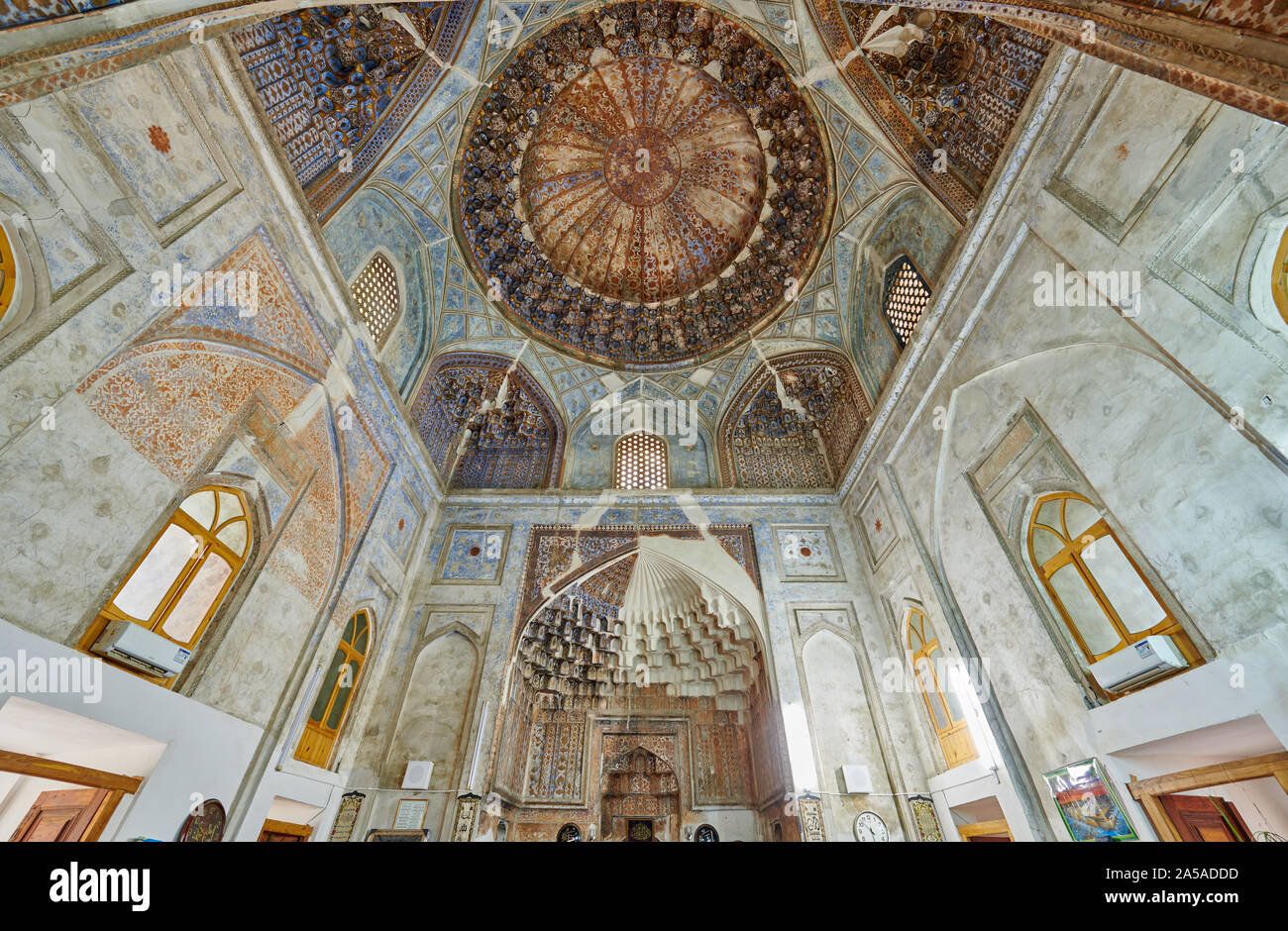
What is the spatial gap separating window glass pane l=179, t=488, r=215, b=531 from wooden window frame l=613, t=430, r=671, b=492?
6313 millimetres

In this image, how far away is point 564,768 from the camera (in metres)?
10.3

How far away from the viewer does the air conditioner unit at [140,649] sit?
434 cm

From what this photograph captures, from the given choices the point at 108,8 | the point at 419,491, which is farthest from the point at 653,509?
the point at 108,8

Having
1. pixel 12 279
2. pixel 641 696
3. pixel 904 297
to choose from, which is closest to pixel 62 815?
pixel 12 279

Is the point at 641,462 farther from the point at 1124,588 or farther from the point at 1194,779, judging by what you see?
the point at 1194,779

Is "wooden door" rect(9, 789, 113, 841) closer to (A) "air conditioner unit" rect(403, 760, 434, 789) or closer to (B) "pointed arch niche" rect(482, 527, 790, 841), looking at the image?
(A) "air conditioner unit" rect(403, 760, 434, 789)

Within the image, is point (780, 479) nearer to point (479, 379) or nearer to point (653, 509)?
point (653, 509)

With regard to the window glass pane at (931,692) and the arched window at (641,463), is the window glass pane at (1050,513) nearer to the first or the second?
the window glass pane at (931,692)

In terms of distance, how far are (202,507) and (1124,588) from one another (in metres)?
8.08

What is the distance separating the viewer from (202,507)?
17.3 feet

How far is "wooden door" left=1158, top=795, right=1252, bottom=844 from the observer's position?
423 centimetres

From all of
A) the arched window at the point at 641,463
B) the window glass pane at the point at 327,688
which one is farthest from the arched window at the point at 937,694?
the window glass pane at the point at 327,688

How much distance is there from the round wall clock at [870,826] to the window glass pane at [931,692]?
1.35 metres
